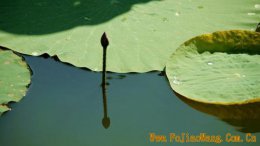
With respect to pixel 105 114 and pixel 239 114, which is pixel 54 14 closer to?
pixel 105 114

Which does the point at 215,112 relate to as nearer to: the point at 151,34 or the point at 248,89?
the point at 248,89

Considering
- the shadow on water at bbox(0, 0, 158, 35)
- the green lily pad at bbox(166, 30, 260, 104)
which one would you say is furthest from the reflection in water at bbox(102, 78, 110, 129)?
the shadow on water at bbox(0, 0, 158, 35)

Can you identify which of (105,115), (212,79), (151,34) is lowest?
(105,115)

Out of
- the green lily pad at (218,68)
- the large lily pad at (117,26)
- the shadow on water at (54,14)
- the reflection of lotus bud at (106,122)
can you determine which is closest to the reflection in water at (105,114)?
the reflection of lotus bud at (106,122)

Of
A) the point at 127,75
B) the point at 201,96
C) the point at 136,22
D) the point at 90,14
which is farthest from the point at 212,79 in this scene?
the point at 90,14

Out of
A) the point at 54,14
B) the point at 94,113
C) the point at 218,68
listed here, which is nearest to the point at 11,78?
the point at 94,113

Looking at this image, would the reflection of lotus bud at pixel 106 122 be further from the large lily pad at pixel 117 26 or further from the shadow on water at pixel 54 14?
the shadow on water at pixel 54 14
